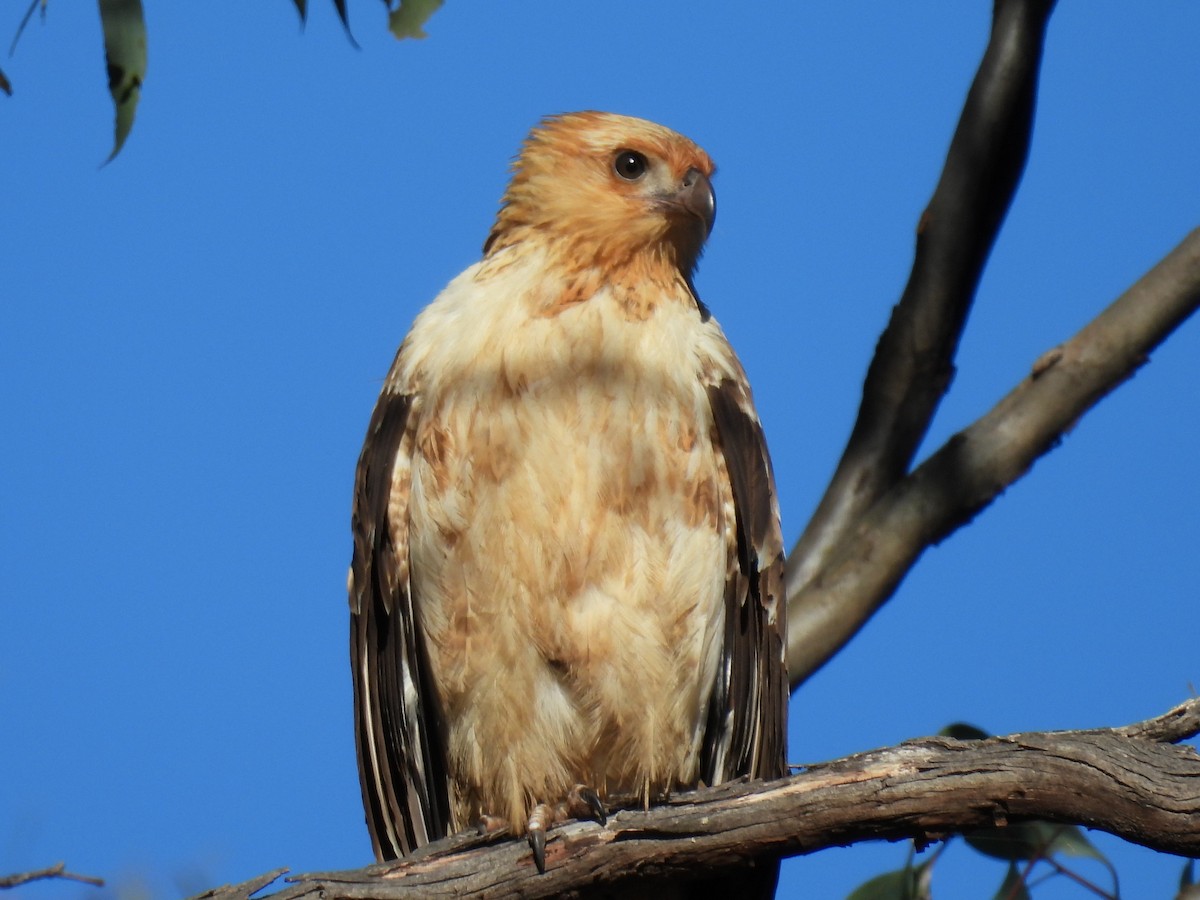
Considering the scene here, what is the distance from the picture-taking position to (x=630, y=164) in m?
4.82

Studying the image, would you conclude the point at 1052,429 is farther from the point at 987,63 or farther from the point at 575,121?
the point at 575,121

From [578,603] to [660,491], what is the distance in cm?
39

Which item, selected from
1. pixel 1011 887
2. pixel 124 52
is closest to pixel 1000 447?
pixel 1011 887

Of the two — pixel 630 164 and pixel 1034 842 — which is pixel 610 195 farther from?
pixel 1034 842

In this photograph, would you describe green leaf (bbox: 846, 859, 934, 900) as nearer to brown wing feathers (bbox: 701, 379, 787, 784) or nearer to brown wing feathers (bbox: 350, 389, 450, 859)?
brown wing feathers (bbox: 701, 379, 787, 784)

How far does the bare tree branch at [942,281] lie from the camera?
4742mm

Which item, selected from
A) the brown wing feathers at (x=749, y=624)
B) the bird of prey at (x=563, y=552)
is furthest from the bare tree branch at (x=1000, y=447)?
the bird of prey at (x=563, y=552)

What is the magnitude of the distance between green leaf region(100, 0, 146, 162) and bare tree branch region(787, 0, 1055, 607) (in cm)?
244

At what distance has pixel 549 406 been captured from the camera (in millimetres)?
4168

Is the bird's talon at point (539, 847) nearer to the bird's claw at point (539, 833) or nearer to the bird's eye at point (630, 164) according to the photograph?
the bird's claw at point (539, 833)

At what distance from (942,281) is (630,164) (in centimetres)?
108

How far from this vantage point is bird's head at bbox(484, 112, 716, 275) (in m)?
4.63

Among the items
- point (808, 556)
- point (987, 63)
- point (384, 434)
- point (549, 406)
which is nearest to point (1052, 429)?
point (808, 556)

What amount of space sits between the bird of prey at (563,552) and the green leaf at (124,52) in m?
1.05
